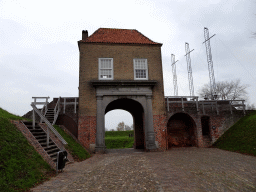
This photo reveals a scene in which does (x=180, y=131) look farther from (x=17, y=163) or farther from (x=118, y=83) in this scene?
(x=17, y=163)

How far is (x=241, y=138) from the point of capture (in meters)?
13.4

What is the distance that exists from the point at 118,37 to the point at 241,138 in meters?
13.8

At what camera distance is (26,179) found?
17.1 ft

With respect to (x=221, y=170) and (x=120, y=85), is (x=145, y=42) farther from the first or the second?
(x=221, y=170)

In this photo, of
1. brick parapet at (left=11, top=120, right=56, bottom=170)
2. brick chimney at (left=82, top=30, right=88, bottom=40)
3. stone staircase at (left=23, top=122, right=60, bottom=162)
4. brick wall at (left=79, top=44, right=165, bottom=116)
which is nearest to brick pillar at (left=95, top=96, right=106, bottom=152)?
brick wall at (left=79, top=44, right=165, bottom=116)

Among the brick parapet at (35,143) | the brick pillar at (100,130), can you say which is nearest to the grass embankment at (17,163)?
the brick parapet at (35,143)

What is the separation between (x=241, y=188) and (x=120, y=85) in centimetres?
1077

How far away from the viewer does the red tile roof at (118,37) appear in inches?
612

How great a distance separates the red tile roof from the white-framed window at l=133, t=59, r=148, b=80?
1.86 meters

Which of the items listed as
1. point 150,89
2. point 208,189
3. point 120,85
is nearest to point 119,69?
point 120,85

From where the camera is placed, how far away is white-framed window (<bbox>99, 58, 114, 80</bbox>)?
1470 cm

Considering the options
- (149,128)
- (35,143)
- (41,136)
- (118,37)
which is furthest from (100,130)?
(118,37)

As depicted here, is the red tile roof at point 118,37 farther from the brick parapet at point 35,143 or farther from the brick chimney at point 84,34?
the brick parapet at point 35,143

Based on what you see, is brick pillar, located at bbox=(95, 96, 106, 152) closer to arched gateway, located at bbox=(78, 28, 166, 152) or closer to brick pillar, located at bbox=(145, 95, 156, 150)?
arched gateway, located at bbox=(78, 28, 166, 152)
